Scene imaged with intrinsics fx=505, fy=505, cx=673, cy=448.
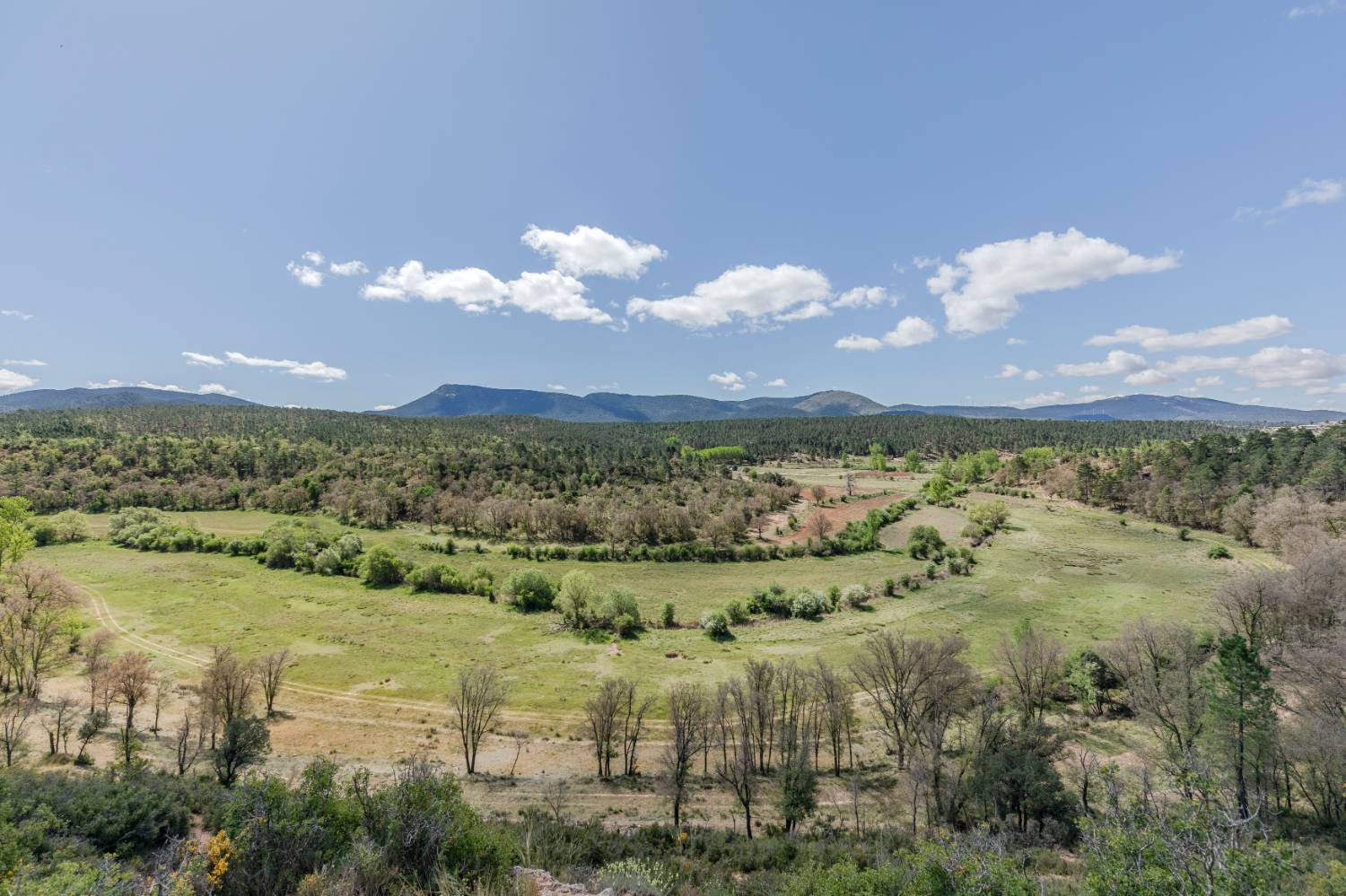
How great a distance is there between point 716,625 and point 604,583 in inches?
892

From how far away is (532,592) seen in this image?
68.0 metres

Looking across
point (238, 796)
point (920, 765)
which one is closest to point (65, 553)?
point (238, 796)

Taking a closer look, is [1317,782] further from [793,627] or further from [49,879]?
[49,879]

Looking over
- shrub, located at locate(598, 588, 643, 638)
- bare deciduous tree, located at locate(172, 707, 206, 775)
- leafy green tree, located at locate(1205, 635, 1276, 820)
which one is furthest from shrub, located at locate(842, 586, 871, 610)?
bare deciduous tree, located at locate(172, 707, 206, 775)

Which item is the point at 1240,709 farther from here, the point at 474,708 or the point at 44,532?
the point at 44,532

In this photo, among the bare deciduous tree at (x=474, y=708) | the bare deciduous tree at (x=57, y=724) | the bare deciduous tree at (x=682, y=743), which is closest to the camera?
the bare deciduous tree at (x=682, y=743)

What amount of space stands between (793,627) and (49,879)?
58.6m

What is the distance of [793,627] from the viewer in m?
60.7

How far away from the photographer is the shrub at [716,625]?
59000 millimetres

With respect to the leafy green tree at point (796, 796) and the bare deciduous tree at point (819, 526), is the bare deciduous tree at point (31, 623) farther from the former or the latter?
the bare deciduous tree at point (819, 526)

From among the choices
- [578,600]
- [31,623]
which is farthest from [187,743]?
[578,600]

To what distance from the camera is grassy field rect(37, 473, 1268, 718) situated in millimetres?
50781

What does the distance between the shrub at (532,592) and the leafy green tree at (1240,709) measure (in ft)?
201

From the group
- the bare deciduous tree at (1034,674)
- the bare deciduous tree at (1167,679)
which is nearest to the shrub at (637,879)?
the bare deciduous tree at (1167,679)
